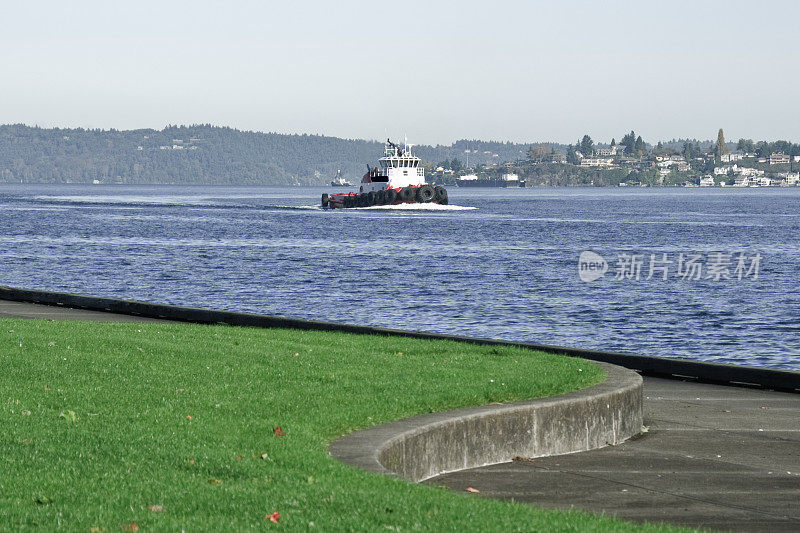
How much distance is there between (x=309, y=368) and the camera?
1227cm

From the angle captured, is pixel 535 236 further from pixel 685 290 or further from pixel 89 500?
pixel 89 500

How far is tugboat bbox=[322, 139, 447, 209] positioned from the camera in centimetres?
13438

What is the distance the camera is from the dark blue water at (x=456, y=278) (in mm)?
34938

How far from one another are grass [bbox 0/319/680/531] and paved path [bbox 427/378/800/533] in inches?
40.4

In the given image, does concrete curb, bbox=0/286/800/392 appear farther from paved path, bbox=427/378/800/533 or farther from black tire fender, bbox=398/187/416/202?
black tire fender, bbox=398/187/416/202

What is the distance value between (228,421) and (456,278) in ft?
144

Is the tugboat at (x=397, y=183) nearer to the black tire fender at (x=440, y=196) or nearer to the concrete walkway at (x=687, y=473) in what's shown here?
the black tire fender at (x=440, y=196)

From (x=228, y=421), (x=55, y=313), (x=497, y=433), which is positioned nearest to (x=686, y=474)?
(x=497, y=433)

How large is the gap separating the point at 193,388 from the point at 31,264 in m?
52.3

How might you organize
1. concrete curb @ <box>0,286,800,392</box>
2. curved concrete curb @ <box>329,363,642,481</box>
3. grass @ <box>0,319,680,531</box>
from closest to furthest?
1. grass @ <box>0,319,680,531</box>
2. curved concrete curb @ <box>329,363,642,481</box>
3. concrete curb @ <box>0,286,800,392</box>

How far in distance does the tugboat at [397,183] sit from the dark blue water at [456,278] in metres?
26.8

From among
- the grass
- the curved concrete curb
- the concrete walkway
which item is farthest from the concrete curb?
the curved concrete curb

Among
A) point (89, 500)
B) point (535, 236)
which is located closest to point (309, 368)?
point (89, 500)

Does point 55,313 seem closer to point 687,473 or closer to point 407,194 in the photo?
point 687,473
